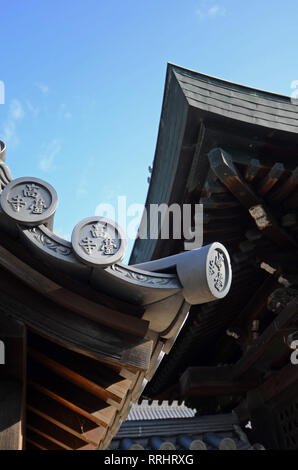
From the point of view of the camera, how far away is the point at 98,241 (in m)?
2.14

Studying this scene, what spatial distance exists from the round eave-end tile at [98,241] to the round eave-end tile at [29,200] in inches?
7.0

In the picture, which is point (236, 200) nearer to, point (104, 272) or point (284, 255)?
point (284, 255)

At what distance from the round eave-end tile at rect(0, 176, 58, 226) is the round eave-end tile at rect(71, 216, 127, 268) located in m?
0.18

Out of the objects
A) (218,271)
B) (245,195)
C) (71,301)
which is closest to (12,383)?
(71,301)

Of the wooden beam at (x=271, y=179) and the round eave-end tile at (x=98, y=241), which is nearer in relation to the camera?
the round eave-end tile at (x=98, y=241)

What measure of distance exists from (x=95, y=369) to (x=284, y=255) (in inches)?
132

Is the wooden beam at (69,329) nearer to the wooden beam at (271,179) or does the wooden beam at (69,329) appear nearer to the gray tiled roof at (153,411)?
the wooden beam at (271,179)

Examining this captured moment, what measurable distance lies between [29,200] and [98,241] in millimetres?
407

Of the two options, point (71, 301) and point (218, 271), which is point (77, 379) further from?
point (218, 271)

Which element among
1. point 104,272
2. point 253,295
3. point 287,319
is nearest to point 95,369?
point 104,272

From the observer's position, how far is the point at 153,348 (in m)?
2.52

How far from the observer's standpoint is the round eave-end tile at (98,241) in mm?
2094

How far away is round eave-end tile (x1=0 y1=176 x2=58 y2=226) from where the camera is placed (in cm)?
213

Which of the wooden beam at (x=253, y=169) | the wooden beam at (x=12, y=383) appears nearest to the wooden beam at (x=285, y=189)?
the wooden beam at (x=253, y=169)
